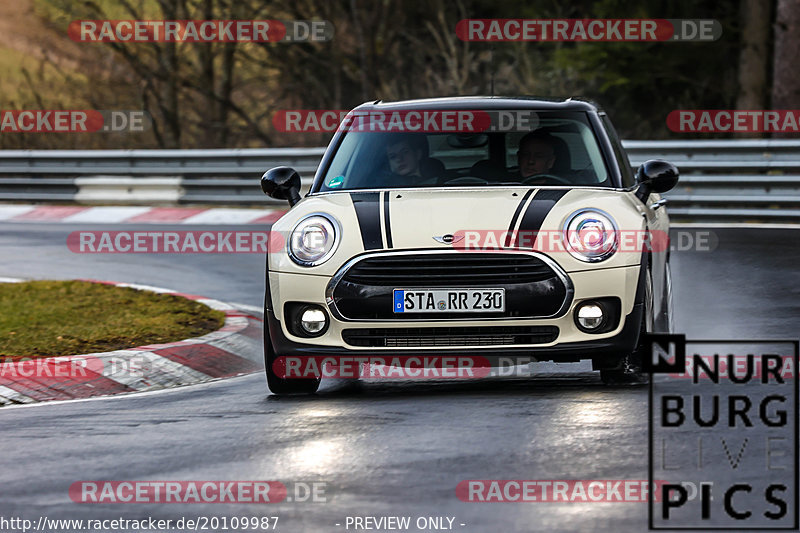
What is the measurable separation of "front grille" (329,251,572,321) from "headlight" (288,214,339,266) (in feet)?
0.78

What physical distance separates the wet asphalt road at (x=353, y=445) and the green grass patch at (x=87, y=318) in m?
1.23

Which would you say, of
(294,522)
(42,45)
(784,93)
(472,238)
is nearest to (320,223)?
(472,238)

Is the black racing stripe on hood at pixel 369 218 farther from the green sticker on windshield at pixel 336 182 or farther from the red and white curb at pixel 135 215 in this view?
the red and white curb at pixel 135 215

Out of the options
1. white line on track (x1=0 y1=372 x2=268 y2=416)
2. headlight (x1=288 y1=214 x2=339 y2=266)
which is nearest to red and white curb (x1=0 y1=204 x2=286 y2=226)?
white line on track (x1=0 y1=372 x2=268 y2=416)

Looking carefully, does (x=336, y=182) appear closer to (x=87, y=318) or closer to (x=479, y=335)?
(x=479, y=335)

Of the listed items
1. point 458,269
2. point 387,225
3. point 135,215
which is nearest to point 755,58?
point 135,215

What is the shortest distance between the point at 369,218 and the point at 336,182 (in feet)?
3.37

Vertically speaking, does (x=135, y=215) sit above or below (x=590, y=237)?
below

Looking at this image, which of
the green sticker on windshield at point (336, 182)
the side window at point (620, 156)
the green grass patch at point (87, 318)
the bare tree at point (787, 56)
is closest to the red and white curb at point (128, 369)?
the green grass patch at point (87, 318)

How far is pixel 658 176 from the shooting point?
28.2 ft

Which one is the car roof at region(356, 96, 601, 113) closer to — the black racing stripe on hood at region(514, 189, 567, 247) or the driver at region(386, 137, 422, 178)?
the driver at region(386, 137, 422, 178)

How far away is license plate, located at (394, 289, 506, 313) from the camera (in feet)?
24.9

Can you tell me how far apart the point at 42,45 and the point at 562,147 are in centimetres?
2377

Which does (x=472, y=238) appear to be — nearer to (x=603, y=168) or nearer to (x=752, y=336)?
(x=603, y=168)
